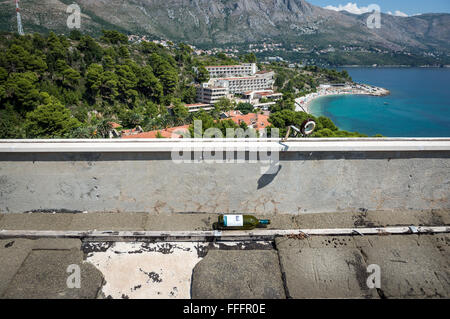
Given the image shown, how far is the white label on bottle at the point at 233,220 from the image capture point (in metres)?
2.85

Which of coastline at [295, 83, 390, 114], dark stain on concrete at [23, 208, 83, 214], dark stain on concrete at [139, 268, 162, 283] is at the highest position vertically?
coastline at [295, 83, 390, 114]

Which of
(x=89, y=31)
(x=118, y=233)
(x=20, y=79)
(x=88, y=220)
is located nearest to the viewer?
(x=118, y=233)

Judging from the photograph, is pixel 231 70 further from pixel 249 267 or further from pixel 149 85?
pixel 249 267

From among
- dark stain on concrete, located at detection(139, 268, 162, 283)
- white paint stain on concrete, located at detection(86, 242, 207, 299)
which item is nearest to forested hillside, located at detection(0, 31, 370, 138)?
white paint stain on concrete, located at detection(86, 242, 207, 299)

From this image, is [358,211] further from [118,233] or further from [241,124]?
[241,124]

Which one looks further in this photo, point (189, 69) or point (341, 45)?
point (341, 45)

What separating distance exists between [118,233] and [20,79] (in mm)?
35354

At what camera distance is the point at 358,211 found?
131 inches

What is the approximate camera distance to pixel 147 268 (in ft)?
7.37

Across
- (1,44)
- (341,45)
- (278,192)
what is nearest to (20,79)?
(1,44)

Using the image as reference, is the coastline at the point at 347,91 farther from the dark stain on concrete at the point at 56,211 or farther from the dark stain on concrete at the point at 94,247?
the dark stain on concrete at the point at 94,247

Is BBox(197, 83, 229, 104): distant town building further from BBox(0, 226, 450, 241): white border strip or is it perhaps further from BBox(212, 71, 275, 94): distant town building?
BBox(0, 226, 450, 241): white border strip

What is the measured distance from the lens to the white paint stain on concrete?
2.07 meters
